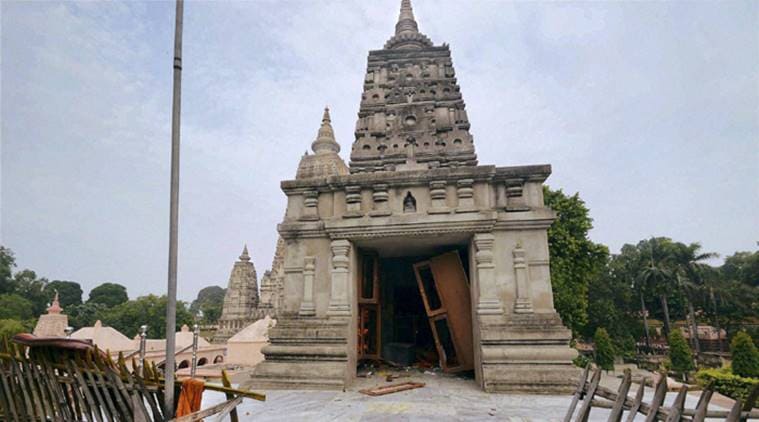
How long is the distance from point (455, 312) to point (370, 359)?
8.33ft

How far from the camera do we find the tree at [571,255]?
68.6 ft

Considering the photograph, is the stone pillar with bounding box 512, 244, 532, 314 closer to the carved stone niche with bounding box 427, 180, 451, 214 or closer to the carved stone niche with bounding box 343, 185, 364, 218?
the carved stone niche with bounding box 427, 180, 451, 214

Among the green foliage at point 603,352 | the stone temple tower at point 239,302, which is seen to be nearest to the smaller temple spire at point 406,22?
the green foliage at point 603,352

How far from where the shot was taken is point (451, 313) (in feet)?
31.0

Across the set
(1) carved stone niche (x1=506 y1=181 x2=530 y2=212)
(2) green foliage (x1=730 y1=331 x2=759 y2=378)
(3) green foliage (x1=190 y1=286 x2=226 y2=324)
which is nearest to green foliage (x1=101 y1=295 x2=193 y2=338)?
(3) green foliage (x1=190 y1=286 x2=226 y2=324)

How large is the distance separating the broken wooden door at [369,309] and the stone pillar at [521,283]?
3528 mm

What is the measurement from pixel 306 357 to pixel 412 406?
2.66 metres

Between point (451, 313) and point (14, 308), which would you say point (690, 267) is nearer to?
point (451, 313)

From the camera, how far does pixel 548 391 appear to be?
732 cm

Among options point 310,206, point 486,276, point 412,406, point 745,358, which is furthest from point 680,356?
point 310,206

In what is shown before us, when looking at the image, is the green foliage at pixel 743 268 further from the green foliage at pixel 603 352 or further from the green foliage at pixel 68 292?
the green foliage at pixel 68 292

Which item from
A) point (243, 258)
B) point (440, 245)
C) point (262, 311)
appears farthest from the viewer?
point (243, 258)

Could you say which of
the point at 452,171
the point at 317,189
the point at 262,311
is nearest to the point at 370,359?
the point at 317,189

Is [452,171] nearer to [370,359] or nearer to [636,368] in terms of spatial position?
[370,359]
